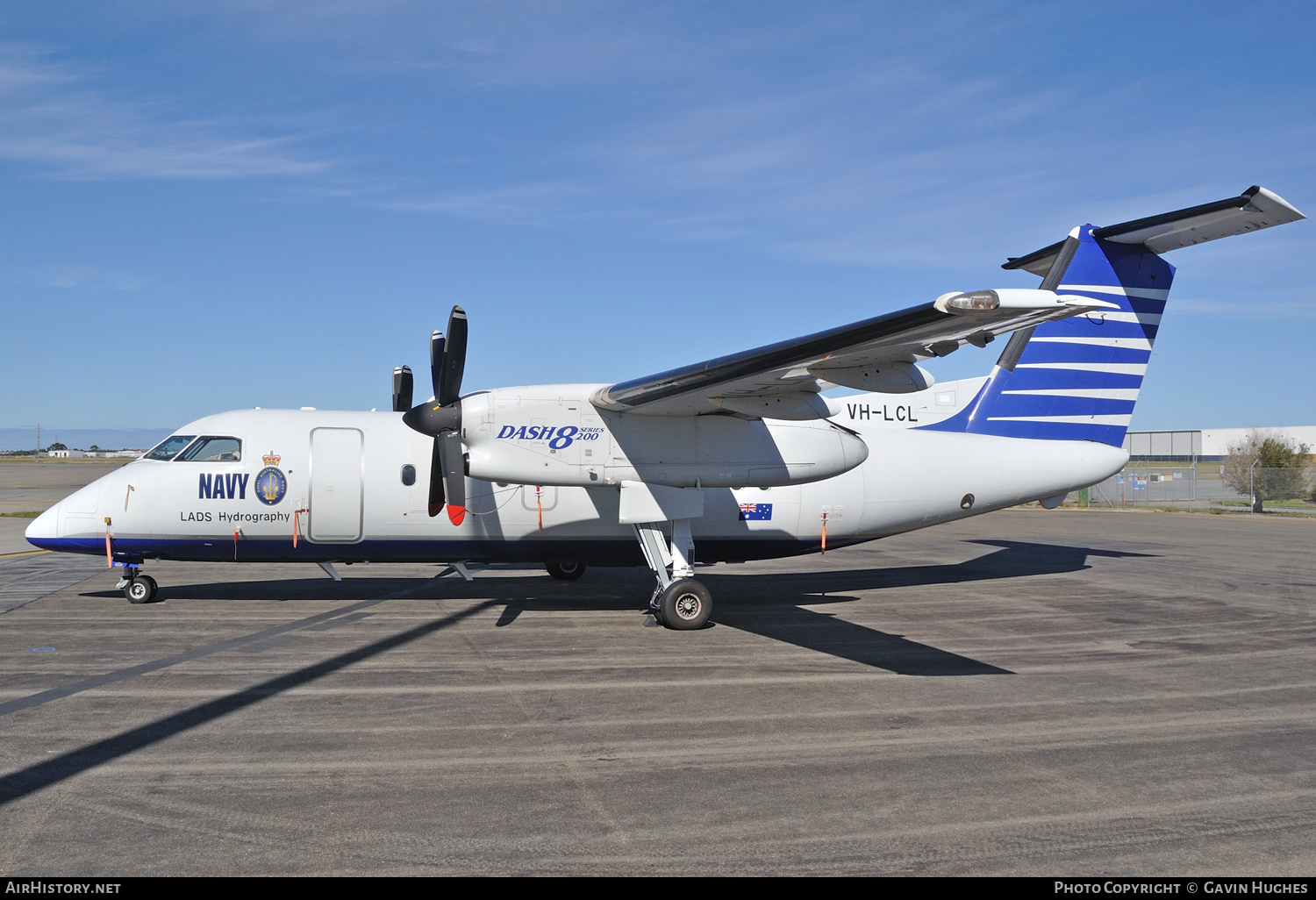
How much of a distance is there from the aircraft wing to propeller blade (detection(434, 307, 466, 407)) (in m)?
1.78

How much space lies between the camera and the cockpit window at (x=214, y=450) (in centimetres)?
1288

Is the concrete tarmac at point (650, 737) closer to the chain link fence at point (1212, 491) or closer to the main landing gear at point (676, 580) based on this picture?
the main landing gear at point (676, 580)

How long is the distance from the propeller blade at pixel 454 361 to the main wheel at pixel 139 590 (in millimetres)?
5562

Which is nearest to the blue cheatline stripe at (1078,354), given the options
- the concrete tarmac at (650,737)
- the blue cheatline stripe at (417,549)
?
the concrete tarmac at (650,737)

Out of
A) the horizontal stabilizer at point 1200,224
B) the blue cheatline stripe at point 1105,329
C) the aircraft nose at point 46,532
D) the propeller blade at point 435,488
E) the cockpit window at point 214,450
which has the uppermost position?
the horizontal stabilizer at point 1200,224

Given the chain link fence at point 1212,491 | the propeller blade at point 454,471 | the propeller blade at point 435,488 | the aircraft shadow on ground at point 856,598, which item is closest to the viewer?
the aircraft shadow on ground at point 856,598

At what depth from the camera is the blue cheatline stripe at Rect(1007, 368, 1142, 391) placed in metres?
A: 14.7

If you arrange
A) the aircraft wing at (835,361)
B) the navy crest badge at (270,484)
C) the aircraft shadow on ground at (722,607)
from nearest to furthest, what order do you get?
the aircraft shadow on ground at (722,607) → the aircraft wing at (835,361) → the navy crest badge at (270,484)

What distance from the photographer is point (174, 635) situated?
10.6 meters

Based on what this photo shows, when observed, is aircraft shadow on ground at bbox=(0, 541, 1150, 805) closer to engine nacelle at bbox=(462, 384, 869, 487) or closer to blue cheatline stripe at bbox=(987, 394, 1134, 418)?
engine nacelle at bbox=(462, 384, 869, 487)

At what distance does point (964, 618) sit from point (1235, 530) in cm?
1950

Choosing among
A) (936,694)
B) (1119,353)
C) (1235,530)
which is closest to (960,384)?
(1119,353)

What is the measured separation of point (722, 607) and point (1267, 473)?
33567 mm
